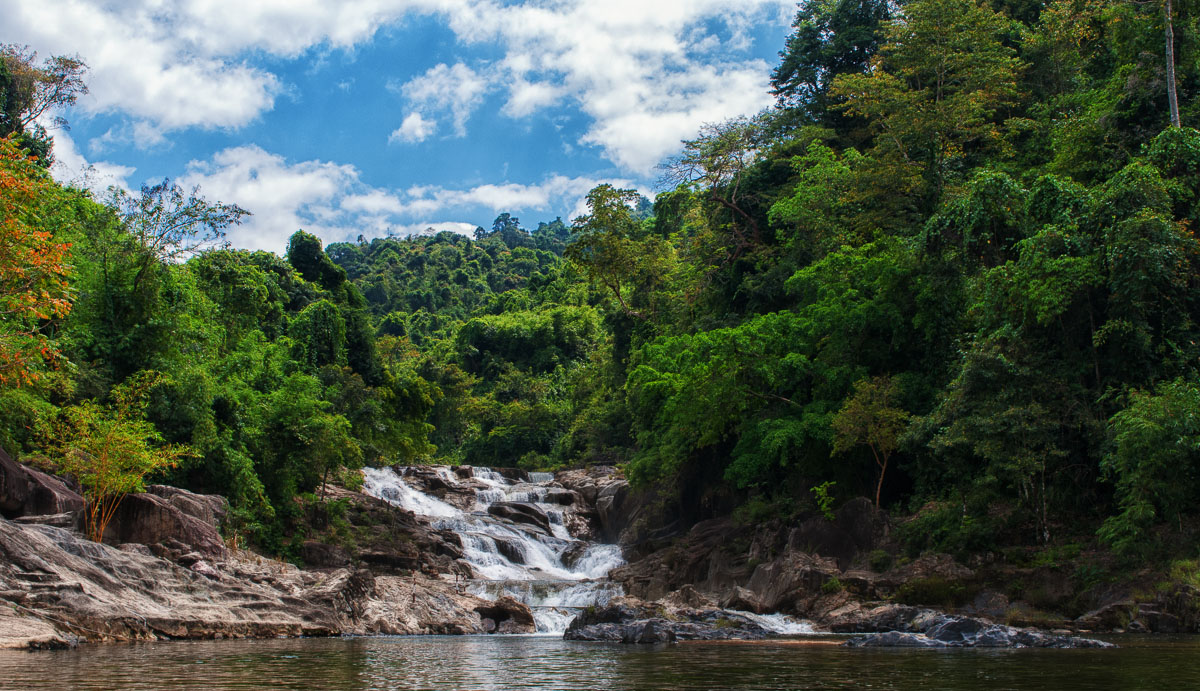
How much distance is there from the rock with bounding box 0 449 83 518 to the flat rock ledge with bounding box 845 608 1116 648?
1578 cm

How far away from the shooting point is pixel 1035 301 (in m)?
19.6

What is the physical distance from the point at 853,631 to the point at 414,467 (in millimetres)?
26467

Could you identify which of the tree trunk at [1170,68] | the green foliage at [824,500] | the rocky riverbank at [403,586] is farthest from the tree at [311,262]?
the tree trunk at [1170,68]

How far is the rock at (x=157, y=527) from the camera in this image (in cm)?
1789

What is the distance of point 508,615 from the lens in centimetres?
2103

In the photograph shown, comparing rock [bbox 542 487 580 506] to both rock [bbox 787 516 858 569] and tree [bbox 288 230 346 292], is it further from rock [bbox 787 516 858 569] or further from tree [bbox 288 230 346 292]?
tree [bbox 288 230 346 292]

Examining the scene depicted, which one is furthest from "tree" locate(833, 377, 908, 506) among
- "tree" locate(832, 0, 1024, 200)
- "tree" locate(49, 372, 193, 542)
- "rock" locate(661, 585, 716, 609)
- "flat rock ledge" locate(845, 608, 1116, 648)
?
"tree" locate(49, 372, 193, 542)

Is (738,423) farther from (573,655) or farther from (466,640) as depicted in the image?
(573,655)

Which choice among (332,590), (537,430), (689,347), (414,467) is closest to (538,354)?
(537,430)

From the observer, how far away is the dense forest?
18.8 m

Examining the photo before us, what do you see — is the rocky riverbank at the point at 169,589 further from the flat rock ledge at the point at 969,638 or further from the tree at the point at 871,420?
the tree at the point at 871,420

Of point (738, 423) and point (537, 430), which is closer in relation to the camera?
point (738, 423)

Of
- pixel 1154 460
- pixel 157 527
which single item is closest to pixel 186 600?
pixel 157 527

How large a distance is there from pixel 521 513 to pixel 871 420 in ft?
56.2
